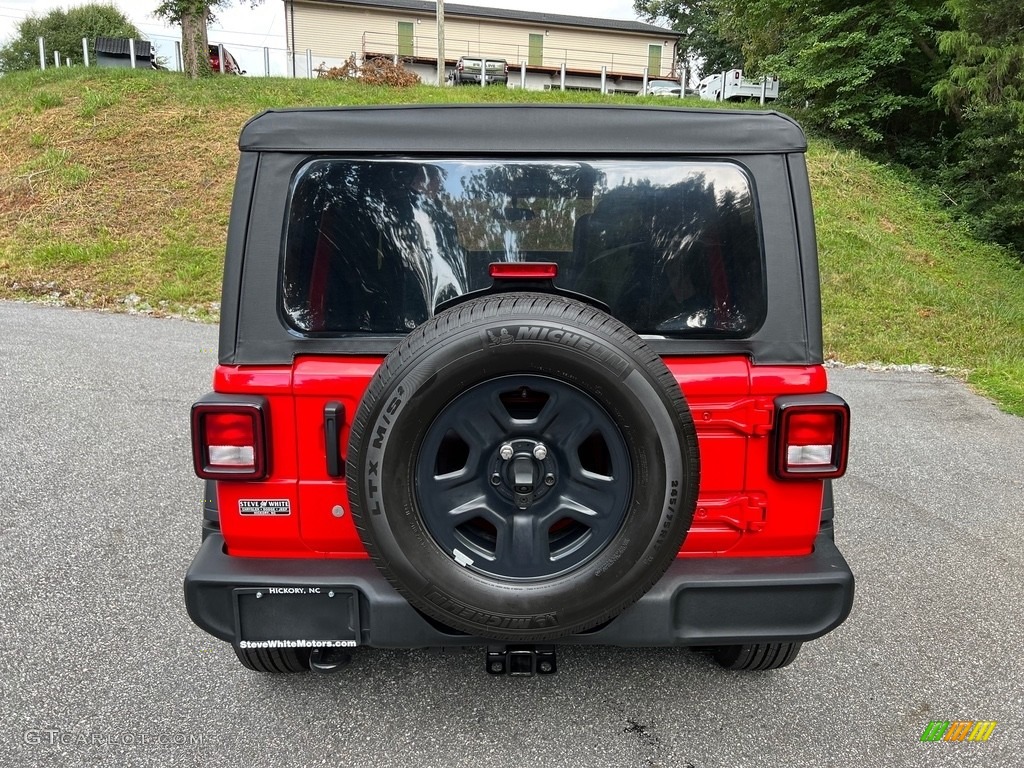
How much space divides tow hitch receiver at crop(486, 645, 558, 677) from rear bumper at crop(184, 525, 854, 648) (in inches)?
3.6

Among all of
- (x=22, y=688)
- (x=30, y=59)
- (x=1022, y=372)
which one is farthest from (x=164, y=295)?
(x=30, y=59)

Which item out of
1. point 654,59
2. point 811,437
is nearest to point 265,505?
point 811,437

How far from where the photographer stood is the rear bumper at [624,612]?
2.09 metres

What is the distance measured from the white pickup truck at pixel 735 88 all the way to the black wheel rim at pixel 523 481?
26.9 meters

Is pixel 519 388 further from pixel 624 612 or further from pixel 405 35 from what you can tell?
pixel 405 35

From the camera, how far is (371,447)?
1870 mm

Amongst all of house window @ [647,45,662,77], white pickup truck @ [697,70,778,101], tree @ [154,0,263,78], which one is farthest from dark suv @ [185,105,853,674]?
house window @ [647,45,662,77]

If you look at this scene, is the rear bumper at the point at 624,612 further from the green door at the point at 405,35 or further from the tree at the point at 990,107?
the green door at the point at 405,35

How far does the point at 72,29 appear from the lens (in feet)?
153

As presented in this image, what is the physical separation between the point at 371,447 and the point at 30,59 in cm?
5803

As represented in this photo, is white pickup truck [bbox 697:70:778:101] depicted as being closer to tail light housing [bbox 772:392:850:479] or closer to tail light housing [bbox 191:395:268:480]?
tail light housing [bbox 772:392:850:479]

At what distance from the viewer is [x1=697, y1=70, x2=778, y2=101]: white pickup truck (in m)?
27.3

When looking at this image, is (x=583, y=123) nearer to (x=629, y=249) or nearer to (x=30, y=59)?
(x=629, y=249)

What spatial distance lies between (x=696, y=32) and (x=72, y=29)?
132 ft
